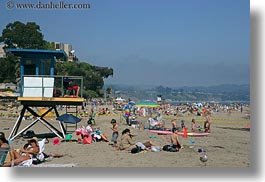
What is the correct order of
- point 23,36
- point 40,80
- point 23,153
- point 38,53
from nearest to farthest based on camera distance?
point 23,153
point 40,80
point 38,53
point 23,36

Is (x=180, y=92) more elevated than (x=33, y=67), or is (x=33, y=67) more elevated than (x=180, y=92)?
(x=180, y=92)

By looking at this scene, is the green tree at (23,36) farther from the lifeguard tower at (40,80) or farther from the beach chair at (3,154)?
the beach chair at (3,154)

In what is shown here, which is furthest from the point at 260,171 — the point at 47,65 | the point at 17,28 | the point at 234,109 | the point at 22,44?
the point at 234,109

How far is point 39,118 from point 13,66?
1387 centimetres

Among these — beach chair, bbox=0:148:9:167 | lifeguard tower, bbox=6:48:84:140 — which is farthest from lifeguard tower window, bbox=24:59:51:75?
beach chair, bbox=0:148:9:167

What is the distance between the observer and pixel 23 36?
25.8m

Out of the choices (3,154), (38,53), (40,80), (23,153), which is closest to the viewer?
(3,154)

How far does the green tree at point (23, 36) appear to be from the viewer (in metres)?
24.7

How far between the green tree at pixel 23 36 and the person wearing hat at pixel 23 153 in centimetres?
1568

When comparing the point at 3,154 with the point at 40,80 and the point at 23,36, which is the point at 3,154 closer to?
the point at 40,80

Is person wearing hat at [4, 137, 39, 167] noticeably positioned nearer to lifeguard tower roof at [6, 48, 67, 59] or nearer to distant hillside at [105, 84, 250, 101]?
lifeguard tower roof at [6, 48, 67, 59]

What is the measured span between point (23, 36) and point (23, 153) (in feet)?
58.0

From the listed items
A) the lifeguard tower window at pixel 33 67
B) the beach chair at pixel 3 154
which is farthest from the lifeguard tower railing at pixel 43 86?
the beach chair at pixel 3 154

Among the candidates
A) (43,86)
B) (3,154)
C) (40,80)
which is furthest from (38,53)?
(3,154)
